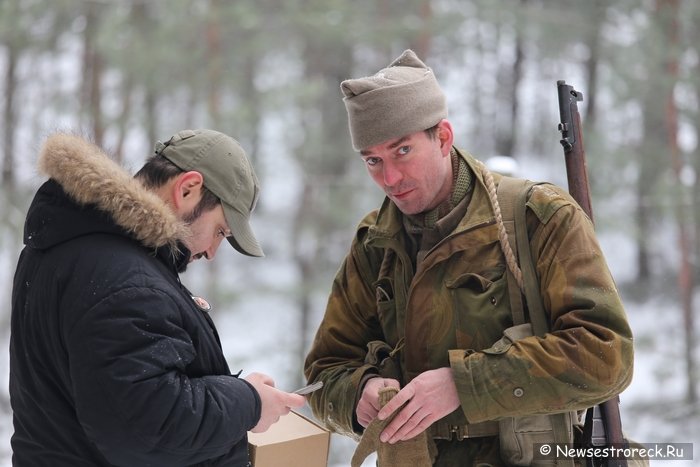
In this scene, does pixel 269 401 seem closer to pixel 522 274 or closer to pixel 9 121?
pixel 522 274

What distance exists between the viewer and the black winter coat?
1.52 metres

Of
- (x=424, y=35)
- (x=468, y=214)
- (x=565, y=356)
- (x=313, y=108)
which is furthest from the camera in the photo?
(x=313, y=108)

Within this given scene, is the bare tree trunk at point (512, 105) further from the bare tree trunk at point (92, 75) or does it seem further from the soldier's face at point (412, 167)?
the soldier's face at point (412, 167)

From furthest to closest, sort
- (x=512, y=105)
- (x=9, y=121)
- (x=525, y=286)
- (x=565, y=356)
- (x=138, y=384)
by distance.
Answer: (x=512, y=105)
(x=9, y=121)
(x=525, y=286)
(x=565, y=356)
(x=138, y=384)

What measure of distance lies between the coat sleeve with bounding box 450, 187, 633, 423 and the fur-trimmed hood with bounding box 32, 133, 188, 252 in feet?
2.64

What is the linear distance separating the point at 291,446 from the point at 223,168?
2.54ft

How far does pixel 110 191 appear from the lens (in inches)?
65.2

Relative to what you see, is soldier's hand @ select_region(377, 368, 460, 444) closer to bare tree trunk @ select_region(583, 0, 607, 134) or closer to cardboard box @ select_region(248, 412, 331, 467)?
cardboard box @ select_region(248, 412, 331, 467)

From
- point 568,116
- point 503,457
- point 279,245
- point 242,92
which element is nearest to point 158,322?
point 503,457

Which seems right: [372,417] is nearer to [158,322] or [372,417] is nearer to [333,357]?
[333,357]

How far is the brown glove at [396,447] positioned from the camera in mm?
1904

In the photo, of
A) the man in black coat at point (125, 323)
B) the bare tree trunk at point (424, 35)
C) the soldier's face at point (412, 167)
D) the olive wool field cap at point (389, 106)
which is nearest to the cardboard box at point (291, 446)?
the man in black coat at point (125, 323)

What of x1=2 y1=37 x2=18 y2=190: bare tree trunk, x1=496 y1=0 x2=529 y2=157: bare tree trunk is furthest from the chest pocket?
x1=496 y1=0 x2=529 y2=157: bare tree trunk

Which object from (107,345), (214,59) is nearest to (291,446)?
(107,345)
